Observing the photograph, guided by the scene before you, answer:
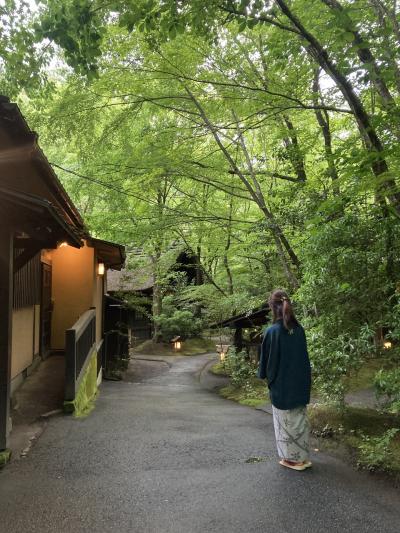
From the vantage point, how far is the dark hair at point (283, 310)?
4.61 metres

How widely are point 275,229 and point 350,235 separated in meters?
3.94

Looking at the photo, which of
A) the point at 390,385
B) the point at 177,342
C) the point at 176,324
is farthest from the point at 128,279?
the point at 390,385

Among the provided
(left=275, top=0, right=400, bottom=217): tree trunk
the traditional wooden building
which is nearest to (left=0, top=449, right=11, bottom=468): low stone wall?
the traditional wooden building

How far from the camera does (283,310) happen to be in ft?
15.1

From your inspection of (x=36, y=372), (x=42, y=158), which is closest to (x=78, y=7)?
(x=42, y=158)

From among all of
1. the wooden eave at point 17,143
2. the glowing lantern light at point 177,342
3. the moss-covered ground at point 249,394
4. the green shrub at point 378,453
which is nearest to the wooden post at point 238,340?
the moss-covered ground at point 249,394

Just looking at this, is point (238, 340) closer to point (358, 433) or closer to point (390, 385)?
point (358, 433)

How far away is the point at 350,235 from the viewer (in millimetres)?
5777

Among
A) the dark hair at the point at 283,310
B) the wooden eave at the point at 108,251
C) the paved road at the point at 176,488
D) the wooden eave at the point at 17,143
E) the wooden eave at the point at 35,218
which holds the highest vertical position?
the wooden eave at the point at 17,143

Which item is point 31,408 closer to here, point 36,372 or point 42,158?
point 36,372

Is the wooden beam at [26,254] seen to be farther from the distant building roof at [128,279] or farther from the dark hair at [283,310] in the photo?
the distant building roof at [128,279]

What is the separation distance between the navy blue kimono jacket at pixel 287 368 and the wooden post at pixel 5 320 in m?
2.92

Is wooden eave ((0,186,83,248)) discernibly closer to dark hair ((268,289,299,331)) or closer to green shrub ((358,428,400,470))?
dark hair ((268,289,299,331))

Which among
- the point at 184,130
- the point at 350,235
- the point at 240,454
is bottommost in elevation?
the point at 240,454
